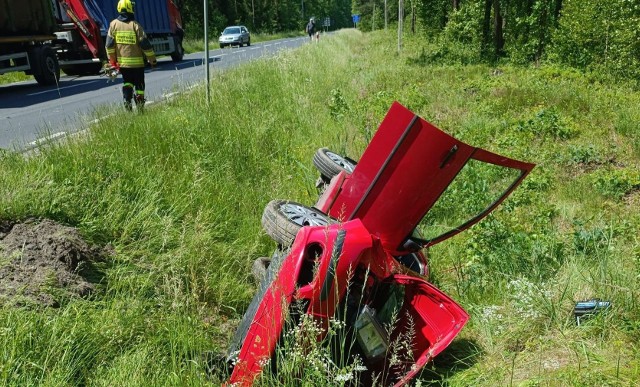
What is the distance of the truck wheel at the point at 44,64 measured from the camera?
15070 mm

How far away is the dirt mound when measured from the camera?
9.87ft

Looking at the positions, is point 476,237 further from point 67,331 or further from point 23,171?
point 23,171

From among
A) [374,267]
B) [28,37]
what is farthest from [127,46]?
[28,37]

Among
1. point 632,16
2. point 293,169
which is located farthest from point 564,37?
point 293,169

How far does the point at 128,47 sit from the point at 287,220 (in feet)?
19.4

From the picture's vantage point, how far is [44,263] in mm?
3258

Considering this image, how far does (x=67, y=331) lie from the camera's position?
283cm

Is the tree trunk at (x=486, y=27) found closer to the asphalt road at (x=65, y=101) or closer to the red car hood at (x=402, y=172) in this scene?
the asphalt road at (x=65, y=101)

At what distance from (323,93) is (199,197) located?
570 cm

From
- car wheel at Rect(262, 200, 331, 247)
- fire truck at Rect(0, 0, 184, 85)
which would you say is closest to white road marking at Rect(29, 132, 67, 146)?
car wheel at Rect(262, 200, 331, 247)

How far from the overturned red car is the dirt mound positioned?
3.51 feet

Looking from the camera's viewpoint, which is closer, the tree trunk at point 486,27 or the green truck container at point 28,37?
the green truck container at point 28,37

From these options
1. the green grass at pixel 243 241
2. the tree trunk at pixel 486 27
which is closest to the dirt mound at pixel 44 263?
the green grass at pixel 243 241

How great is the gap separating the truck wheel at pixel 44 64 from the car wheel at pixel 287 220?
44.3 feet
